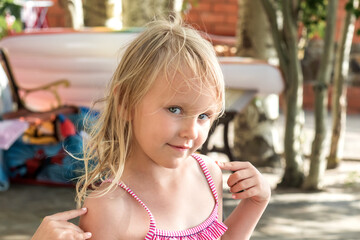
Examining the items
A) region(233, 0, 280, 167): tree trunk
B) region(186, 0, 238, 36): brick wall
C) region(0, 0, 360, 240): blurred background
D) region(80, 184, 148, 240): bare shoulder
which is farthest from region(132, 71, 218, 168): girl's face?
region(186, 0, 238, 36): brick wall

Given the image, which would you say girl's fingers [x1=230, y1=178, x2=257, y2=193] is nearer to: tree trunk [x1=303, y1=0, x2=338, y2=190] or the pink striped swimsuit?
the pink striped swimsuit

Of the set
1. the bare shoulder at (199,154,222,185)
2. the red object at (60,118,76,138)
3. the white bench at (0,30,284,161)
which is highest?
the bare shoulder at (199,154,222,185)

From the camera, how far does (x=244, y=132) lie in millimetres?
4848

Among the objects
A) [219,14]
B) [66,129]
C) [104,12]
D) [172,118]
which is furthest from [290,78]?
[219,14]

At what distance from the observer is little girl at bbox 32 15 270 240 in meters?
1.29

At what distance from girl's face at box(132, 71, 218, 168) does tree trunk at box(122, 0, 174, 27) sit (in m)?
3.25

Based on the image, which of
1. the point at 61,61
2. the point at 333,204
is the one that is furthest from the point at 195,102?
the point at 61,61

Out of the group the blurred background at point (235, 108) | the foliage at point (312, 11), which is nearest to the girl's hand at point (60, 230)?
the blurred background at point (235, 108)

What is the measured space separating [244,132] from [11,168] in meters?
1.91

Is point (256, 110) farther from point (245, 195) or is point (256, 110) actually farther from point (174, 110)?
point (174, 110)

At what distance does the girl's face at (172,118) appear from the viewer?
1.28 meters

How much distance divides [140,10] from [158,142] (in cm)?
344

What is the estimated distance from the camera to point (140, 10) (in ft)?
15.1

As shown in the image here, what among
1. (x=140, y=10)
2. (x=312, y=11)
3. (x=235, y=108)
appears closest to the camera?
(x=235, y=108)
